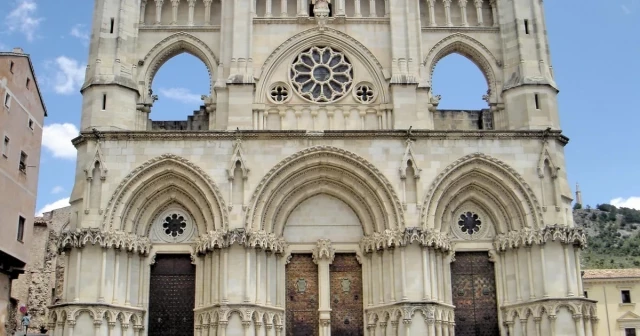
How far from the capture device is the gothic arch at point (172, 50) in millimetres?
22844

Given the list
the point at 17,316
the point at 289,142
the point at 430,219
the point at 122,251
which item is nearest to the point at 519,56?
the point at 430,219

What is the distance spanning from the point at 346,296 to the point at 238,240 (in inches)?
149

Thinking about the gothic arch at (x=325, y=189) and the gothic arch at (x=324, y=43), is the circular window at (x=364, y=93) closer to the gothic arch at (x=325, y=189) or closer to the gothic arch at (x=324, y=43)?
the gothic arch at (x=324, y=43)

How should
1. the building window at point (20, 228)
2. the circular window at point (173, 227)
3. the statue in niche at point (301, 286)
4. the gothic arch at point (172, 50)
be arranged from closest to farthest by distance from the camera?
the statue in niche at point (301, 286) < the circular window at point (173, 227) < the building window at point (20, 228) < the gothic arch at point (172, 50)

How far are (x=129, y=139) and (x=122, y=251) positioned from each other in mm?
3329

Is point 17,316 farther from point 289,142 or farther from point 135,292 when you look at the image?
point 289,142

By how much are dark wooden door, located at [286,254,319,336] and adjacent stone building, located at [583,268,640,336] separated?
26.2m

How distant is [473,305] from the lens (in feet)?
68.5

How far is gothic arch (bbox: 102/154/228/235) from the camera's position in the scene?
20250 millimetres

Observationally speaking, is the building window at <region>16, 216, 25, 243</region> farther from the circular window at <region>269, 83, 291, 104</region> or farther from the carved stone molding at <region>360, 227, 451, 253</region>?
the carved stone molding at <region>360, 227, 451, 253</region>

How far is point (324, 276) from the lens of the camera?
20.8 metres

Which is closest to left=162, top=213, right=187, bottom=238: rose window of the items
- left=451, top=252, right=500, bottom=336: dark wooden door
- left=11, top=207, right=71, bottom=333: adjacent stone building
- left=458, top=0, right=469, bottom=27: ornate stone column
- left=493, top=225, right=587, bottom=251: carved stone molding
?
left=451, top=252, right=500, bottom=336: dark wooden door

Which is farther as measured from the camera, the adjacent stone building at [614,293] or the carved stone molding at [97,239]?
the adjacent stone building at [614,293]

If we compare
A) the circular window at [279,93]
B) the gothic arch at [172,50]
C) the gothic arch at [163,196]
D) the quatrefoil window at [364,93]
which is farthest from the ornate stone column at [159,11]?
the quatrefoil window at [364,93]
